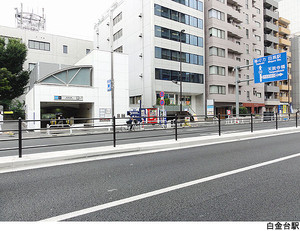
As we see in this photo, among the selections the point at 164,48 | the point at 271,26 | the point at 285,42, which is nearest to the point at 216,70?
the point at 164,48

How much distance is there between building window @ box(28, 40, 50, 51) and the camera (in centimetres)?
4247

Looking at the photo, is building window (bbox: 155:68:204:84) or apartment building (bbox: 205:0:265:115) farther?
apartment building (bbox: 205:0:265:115)

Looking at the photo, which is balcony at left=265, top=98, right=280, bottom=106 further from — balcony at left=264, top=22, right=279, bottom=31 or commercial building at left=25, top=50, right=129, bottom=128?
commercial building at left=25, top=50, right=129, bottom=128

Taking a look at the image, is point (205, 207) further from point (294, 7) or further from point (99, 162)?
point (294, 7)

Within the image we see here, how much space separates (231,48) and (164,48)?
15.4 m

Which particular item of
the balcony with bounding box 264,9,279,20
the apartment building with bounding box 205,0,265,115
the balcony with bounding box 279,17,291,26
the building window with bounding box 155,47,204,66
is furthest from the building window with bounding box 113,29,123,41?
the balcony with bounding box 279,17,291,26

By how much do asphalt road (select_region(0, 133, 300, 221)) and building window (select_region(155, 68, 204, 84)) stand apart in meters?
27.8

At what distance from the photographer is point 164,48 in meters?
32.9

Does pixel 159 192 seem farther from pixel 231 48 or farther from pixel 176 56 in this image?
pixel 231 48

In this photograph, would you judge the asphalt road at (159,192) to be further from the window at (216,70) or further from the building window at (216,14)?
the building window at (216,14)

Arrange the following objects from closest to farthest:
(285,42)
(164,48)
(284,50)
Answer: (164,48), (285,42), (284,50)

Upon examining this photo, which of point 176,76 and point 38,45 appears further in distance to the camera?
point 38,45

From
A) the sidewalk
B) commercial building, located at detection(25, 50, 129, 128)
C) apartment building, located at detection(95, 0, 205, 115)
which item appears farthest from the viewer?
apartment building, located at detection(95, 0, 205, 115)

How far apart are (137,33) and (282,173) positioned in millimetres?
34284
